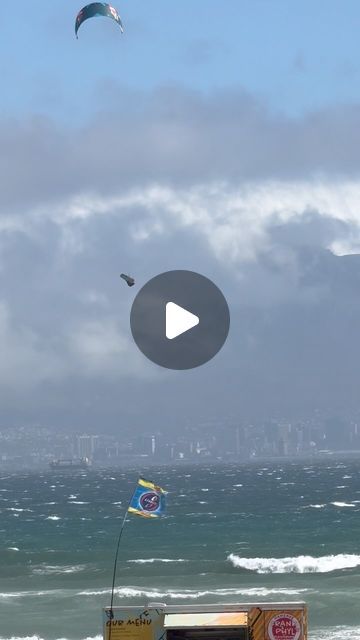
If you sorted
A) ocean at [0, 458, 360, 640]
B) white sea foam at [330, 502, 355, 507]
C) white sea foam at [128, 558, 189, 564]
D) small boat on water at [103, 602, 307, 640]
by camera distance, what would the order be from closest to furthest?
small boat on water at [103, 602, 307, 640] → ocean at [0, 458, 360, 640] → white sea foam at [128, 558, 189, 564] → white sea foam at [330, 502, 355, 507]

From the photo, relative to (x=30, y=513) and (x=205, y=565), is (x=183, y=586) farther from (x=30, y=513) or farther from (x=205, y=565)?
(x=30, y=513)

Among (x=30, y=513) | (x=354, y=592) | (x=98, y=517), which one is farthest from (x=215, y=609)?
(x=30, y=513)

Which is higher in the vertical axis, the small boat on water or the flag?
the flag

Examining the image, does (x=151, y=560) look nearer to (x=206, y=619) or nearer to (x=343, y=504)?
(x=206, y=619)

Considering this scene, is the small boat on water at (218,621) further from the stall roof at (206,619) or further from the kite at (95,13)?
the kite at (95,13)

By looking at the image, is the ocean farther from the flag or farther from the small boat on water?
the flag

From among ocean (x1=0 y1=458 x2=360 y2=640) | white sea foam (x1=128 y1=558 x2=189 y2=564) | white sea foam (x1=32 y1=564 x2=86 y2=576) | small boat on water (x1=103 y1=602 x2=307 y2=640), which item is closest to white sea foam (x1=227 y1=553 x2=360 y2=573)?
ocean (x1=0 y1=458 x2=360 y2=640)

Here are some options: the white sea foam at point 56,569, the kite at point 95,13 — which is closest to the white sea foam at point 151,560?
the white sea foam at point 56,569
